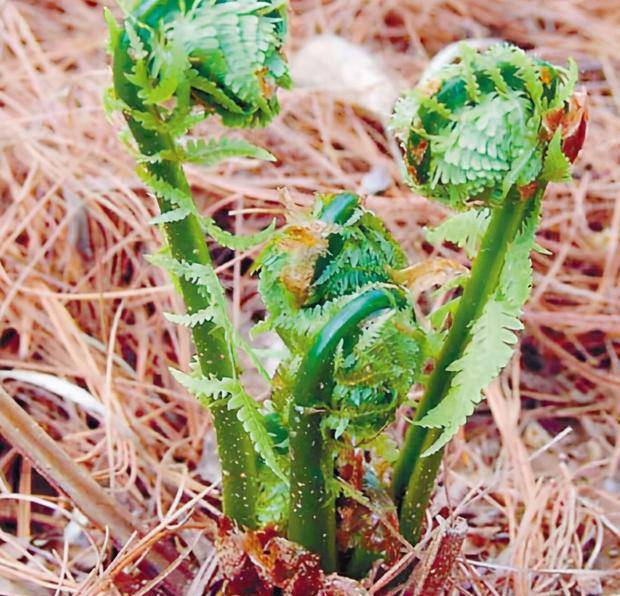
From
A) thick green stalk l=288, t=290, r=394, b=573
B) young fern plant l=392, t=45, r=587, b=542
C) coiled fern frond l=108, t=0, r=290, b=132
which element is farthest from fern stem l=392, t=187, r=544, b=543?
coiled fern frond l=108, t=0, r=290, b=132

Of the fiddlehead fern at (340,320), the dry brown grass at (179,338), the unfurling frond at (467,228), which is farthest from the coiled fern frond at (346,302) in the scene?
the dry brown grass at (179,338)

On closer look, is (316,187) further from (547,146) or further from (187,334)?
(547,146)

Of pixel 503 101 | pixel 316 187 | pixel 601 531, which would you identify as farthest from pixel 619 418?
pixel 503 101

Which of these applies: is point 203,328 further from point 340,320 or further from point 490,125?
point 490,125

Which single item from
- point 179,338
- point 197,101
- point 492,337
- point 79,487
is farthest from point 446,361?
point 179,338

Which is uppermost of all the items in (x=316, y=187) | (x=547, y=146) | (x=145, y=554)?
(x=547, y=146)

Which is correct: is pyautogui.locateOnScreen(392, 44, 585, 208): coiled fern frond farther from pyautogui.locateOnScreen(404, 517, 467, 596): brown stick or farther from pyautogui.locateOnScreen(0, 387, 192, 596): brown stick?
pyautogui.locateOnScreen(0, 387, 192, 596): brown stick
